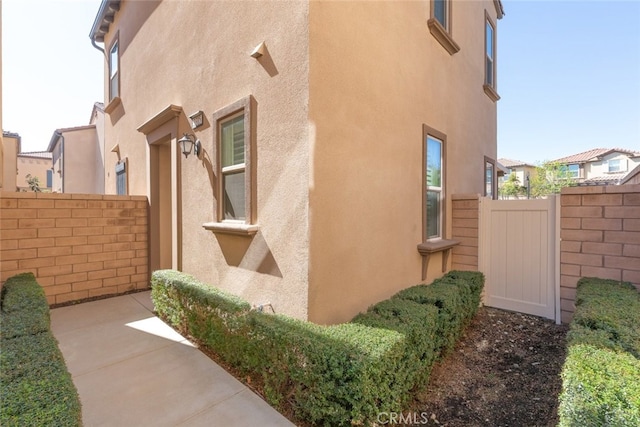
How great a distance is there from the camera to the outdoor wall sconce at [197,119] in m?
4.86

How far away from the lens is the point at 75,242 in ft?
18.7

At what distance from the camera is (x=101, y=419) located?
8.62 feet

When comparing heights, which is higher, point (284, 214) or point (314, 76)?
point (314, 76)

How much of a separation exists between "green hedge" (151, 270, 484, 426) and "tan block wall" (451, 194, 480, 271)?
193 centimetres

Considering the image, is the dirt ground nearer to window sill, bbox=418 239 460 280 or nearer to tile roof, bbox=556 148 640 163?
window sill, bbox=418 239 460 280

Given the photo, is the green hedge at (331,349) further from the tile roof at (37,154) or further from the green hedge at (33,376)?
the tile roof at (37,154)

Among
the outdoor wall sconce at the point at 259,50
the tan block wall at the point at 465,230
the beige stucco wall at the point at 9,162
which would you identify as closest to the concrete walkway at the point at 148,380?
the outdoor wall sconce at the point at 259,50

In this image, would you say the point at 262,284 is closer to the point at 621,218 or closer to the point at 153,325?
the point at 153,325

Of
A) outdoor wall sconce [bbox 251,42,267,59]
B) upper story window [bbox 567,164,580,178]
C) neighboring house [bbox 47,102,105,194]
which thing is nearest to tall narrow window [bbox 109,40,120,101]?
neighboring house [bbox 47,102,105,194]

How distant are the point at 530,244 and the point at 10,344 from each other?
682 cm

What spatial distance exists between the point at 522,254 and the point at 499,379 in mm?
2666

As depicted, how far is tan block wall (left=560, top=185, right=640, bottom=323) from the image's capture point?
13.5 feet

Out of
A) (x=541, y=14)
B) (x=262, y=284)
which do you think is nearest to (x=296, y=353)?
(x=262, y=284)

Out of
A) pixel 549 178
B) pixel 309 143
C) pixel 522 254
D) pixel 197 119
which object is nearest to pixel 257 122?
pixel 309 143
